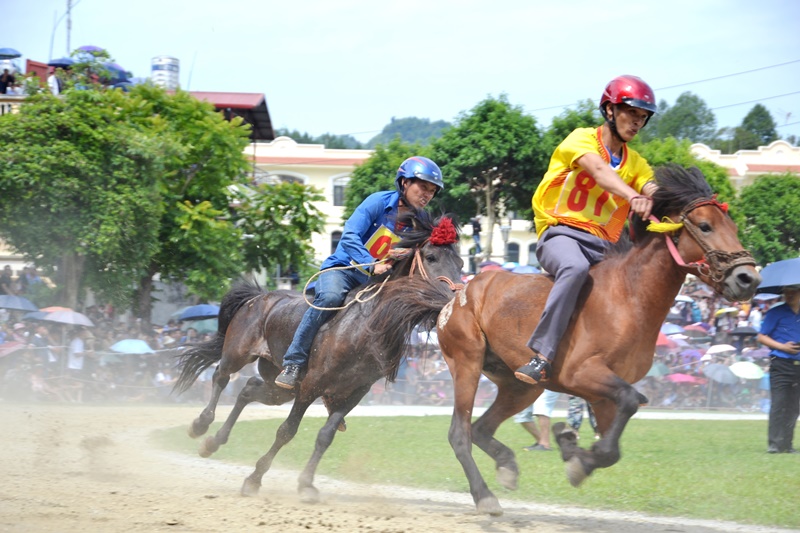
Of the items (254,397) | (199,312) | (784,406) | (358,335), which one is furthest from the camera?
(199,312)

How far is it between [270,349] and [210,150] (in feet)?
45.5

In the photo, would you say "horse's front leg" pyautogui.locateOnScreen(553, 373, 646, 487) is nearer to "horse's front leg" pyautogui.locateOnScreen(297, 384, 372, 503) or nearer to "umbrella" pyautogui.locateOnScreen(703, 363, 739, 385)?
"horse's front leg" pyautogui.locateOnScreen(297, 384, 372, 503)

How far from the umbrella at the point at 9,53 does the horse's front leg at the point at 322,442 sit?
2528cm

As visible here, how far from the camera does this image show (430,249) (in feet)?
25.4

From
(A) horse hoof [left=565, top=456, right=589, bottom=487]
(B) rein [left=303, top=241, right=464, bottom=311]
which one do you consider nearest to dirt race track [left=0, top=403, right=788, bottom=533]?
(A) horse hoof [left=565, top=456, right=589, bottom=487]

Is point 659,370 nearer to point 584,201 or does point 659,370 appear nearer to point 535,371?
point 584,201

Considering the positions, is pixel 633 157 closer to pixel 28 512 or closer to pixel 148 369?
pixel 28 512

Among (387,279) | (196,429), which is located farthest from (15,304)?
(387,279)

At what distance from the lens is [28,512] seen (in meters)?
6.38

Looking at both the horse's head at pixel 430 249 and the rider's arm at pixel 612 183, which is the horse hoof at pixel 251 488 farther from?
the rider's arm at pixel 612 183

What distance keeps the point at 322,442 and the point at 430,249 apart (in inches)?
80.0

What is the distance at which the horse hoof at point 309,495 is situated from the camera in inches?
303

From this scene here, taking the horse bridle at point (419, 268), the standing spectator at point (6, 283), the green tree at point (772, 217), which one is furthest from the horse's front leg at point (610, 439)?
the green tree at point (772, 217)

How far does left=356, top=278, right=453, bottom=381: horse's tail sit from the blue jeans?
570 millimetres
